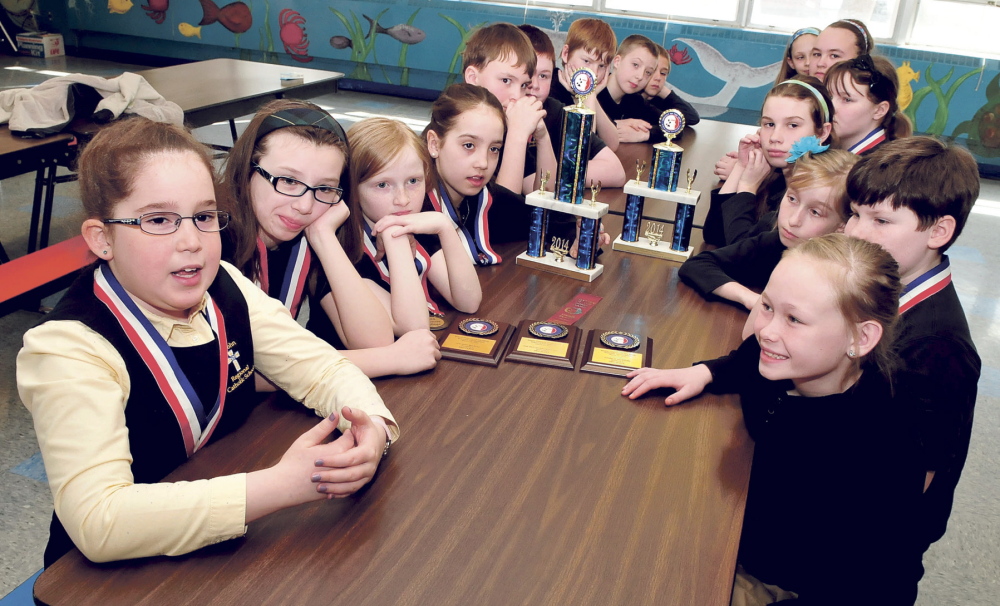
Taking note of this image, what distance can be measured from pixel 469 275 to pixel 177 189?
0.78 m

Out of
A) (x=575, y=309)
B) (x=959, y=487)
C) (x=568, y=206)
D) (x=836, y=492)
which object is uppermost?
(x=568, y=206)

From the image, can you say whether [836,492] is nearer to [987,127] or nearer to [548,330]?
[548,330]

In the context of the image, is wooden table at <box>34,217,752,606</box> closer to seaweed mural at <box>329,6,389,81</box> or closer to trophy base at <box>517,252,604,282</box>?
trophy base at <box>517,252,604,282</box>

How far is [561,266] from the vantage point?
2105 mm

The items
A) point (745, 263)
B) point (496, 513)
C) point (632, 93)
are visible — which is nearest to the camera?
point (496, 513)

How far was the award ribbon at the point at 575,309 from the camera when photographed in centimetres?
182

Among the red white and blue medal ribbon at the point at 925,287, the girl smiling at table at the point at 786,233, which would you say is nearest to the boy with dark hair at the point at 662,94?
the girl smiling at table at the point at 786,233

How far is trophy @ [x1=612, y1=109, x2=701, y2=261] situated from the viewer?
220cm

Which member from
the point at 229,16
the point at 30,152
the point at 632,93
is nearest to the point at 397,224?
the point at 30,152

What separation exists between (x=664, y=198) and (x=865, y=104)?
1114mm

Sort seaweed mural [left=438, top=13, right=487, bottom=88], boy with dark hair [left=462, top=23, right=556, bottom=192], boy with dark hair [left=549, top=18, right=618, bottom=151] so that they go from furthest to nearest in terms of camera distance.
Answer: seaweed mural [left=438, top=13, right=487, bottom=88] → boy with dark hair [left=549, top=18, right=618, bottom=151] → boy with dark hair [left=462, top=23, right=556, bottom=192]

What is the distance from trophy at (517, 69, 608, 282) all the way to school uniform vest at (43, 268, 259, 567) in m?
0.98

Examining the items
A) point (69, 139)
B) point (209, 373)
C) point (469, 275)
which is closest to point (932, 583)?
point (469, 275)

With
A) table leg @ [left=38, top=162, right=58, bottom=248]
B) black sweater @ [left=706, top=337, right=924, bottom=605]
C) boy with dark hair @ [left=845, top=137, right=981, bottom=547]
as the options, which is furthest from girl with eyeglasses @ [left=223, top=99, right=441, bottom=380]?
table leg @ [left=38, top=162, right=58, bottom=248]
